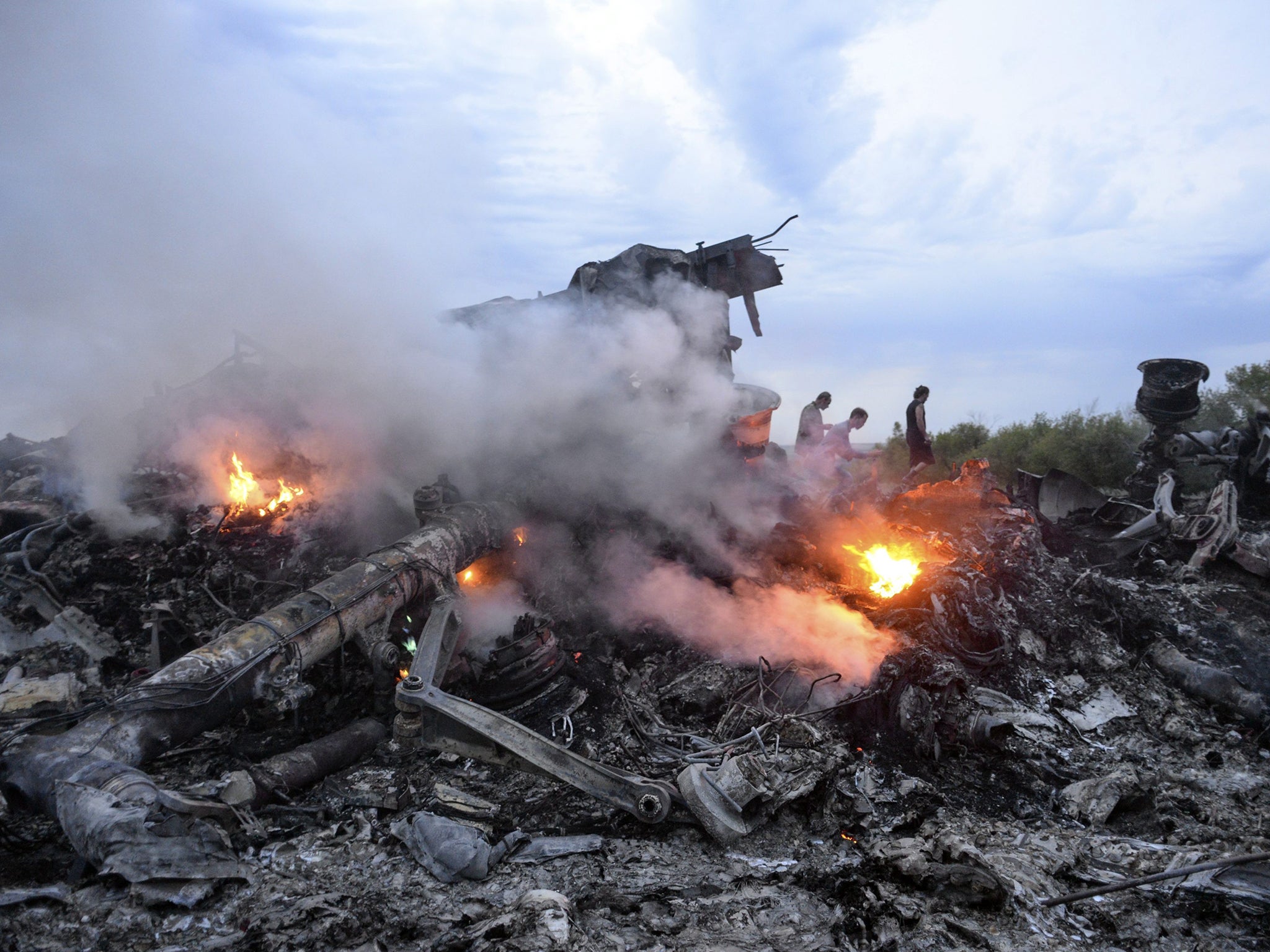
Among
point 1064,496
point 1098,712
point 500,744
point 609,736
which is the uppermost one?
point 1064,496

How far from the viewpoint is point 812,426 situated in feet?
42.0

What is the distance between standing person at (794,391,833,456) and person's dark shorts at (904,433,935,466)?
62.0 inches

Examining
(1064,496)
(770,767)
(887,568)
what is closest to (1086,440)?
(1064,496)

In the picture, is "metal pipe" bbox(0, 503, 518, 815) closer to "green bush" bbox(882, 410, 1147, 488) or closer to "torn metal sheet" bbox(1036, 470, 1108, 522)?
"torn metal sheet" bbox(1036, 470, 1108, 522)

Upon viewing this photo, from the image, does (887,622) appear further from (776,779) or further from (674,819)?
(674,819)

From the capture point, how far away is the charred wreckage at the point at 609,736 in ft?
11.3

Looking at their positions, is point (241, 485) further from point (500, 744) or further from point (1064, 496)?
point (1064, 496)

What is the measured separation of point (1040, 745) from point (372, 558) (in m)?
6.28

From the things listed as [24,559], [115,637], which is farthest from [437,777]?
[24,559]

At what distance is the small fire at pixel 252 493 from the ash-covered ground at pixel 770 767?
1.00 feet

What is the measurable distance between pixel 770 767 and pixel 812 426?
29.9ft

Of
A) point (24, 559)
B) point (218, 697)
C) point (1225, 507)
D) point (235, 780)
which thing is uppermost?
point (1225, 507)

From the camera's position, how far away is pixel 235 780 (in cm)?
427

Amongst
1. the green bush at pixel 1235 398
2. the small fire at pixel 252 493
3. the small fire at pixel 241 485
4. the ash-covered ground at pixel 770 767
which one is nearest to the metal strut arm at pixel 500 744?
the ash-covered ground at pixel 770 767
